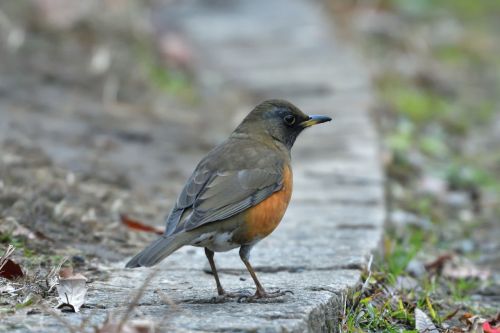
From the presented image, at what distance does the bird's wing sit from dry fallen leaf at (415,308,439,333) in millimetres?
941

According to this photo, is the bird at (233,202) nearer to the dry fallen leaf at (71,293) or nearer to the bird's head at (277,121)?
the bird's head at (277,121)

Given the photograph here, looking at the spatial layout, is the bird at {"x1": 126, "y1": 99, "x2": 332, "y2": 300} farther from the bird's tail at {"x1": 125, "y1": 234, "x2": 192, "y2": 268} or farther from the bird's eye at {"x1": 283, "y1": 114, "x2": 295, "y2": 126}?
the bird's eye at {"x1": 283, "y1": 114, "x2": 295, "y2": 126}

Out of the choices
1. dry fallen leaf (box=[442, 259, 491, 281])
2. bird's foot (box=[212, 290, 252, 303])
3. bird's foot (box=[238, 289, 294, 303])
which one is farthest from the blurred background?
bird's foot (box=[212, 290, 252, 303])

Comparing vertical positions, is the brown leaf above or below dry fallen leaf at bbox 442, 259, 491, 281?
above

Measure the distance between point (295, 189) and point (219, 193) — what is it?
2646 millimetres

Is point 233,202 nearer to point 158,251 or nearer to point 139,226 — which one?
point 158,251

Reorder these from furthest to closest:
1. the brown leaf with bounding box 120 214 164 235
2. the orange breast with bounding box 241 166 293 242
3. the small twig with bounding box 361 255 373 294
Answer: the brown leaf with bounding box 120 214 164 235 < the small twig with bounding box 361 255 373 294 < the orange breast with bounding box 241 166 293 242

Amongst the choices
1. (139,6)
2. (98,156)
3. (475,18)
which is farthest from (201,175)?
(475,18)

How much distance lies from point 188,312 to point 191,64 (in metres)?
7.86

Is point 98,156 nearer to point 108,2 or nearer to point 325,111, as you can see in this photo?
point 325,111

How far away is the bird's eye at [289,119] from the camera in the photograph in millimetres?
5320

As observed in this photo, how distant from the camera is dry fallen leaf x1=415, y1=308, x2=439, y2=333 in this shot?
4309 millimetres

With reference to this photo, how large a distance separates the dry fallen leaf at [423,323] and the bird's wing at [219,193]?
3.09ft

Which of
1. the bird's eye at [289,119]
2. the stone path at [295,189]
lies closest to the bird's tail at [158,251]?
the stone path at [295,189]
